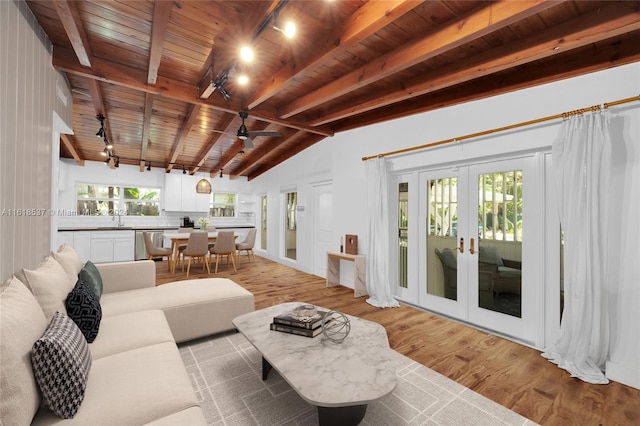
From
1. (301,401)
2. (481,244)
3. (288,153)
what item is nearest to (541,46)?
(481,244)

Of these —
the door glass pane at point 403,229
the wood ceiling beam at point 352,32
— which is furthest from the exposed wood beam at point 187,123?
the door glass pane at point 403,229

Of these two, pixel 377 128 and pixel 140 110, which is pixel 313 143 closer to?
pixel 377 128

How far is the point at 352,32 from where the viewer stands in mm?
2199

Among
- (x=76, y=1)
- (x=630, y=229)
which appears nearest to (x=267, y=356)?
(x=630, y=229)

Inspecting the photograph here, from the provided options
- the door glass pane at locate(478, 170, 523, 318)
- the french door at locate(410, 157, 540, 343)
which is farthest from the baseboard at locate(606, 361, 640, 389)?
the door glass pane at locate(478, 170, 523, 318)

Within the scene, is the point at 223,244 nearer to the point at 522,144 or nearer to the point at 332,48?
the point at 332,48

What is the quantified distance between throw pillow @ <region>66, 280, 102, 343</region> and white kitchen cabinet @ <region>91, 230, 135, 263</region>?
539 centimetres

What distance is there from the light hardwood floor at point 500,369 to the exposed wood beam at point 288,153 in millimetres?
3134

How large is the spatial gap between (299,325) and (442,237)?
2.37 m

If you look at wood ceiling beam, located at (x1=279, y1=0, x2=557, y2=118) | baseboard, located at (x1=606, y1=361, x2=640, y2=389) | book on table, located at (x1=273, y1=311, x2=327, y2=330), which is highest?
wood ceiling beam, located at (x1=279, y1=0, x2=557, y2=118)

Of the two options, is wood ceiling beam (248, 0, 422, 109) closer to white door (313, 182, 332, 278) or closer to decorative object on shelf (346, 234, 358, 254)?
decorative object on shelf (346, 234, 358, 254)

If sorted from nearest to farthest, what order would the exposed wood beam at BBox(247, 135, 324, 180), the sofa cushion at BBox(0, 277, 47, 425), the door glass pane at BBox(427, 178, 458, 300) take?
the sofa cushion at BBox(0, 277, 47, 425) < the door glass pane at BBox(427, 178, 458, 300) < the exposed wood beam at BBox(247, 135, 324, 180)

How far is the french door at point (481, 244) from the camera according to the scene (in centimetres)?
282

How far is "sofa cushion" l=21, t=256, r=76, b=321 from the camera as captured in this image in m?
1.62
